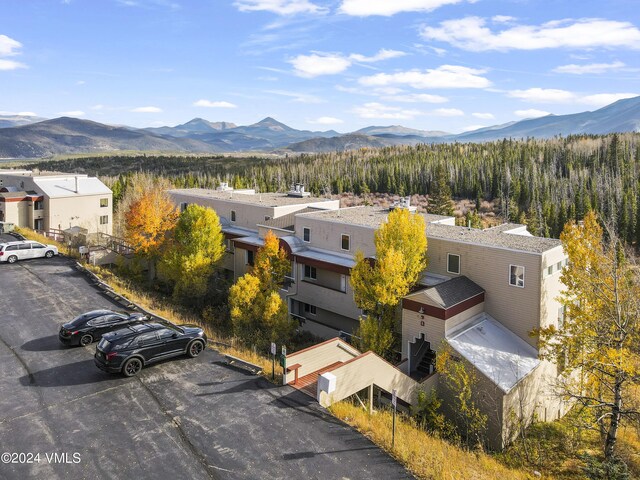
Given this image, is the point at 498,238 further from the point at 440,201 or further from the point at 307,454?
the point at 440,201

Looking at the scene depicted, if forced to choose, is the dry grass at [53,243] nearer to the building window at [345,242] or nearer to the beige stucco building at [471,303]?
the beige stucco building at [471,303]

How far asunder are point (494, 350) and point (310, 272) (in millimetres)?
14850

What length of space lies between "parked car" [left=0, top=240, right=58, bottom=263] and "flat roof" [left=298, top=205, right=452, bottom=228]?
21.4 metres

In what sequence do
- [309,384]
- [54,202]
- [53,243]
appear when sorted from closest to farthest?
[309,384]
[53,243]
[54,202]

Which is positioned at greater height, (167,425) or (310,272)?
(310,272)

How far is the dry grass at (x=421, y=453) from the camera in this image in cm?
1304

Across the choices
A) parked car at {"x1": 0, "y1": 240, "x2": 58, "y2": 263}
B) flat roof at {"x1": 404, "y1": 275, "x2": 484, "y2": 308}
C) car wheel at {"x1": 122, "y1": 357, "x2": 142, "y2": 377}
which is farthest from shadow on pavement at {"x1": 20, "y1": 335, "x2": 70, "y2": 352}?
parked car at {"x1": 0, "y1": 240, "x2": 58, "y2": 263}

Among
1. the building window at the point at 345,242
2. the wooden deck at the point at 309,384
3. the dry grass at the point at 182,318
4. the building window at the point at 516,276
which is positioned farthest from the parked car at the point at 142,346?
the building window at the point at 516,276

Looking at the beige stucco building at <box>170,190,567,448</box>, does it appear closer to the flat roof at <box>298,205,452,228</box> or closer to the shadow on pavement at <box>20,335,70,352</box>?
the flat roof at <box>298,205,452,228</box>

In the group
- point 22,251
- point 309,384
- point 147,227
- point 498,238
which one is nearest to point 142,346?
point 309,384

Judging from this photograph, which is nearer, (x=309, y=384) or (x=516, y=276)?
(x=309, y=384)

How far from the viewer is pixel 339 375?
17.6 metres

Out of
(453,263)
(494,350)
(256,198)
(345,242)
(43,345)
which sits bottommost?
(494,350)

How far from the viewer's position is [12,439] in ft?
44.9
